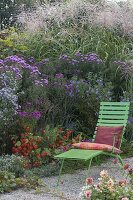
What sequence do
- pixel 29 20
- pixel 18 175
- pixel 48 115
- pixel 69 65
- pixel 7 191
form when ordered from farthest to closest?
pixel 29 20, pixel 69 65, pixel 48 115, pixel 18 175, pixel 7 191

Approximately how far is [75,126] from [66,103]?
418 mm

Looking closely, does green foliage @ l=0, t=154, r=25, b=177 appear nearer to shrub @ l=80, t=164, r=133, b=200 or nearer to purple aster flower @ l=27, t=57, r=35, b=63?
shrub @ l=80, t=164, r=133, b=200

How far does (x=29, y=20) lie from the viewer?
1081 cm

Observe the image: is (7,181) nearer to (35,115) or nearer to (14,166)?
(14,166)

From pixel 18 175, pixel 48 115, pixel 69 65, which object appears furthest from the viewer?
pixel 69 65

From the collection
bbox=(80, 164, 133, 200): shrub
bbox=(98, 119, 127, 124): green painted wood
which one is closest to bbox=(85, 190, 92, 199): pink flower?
bbox=(80, 164, 133, 200): shrub

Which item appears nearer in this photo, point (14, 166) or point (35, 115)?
point (14, 166)

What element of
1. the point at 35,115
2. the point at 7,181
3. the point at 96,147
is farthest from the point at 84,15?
the point at 7,181

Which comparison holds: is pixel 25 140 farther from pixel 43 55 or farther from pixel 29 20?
pixel 29 20

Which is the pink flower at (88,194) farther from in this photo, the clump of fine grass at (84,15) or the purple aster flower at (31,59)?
the clump of fine grass at (84,15)

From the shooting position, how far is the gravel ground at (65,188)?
16.7ft

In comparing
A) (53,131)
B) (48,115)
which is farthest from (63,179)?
(48,115)

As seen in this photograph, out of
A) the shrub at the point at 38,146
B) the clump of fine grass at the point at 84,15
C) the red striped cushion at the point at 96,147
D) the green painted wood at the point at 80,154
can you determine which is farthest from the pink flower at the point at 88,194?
the clump of fine grass at the point at 84,15

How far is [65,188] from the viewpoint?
5.56 metres
